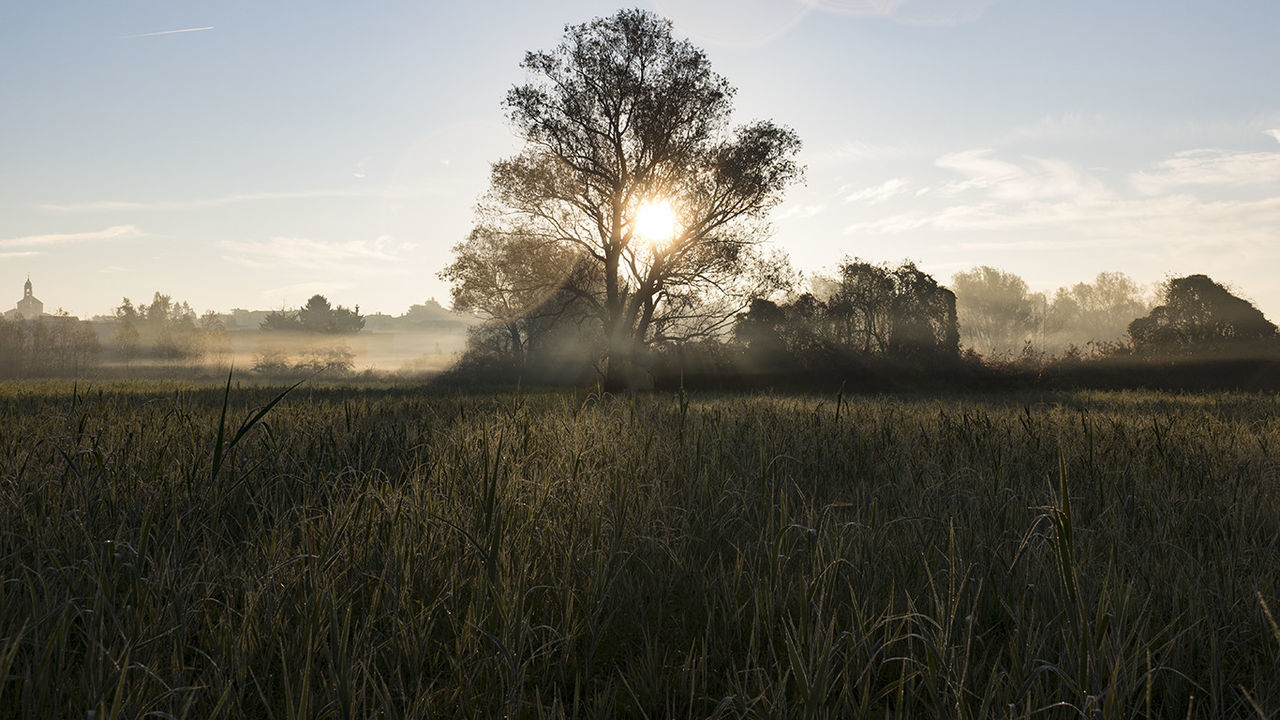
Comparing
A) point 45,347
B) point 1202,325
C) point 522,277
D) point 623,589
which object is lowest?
point 623,589

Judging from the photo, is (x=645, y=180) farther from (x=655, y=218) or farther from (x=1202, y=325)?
(x=1202, y=325)

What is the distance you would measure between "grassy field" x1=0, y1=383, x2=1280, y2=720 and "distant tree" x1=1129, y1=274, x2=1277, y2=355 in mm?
16640

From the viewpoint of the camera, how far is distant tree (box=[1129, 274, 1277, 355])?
1702cm

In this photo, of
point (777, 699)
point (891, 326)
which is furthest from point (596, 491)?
point (891, 326)

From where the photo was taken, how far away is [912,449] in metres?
5.39

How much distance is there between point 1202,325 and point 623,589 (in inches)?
856

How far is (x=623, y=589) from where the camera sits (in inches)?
103

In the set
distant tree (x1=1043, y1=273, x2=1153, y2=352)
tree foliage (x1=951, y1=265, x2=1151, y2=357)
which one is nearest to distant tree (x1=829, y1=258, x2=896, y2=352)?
tree foliage (x1=951, y1=265, x2=1151, y2=357)

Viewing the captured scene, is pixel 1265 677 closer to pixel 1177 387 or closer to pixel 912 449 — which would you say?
pixel 912 449

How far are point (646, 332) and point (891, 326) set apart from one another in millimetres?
8038

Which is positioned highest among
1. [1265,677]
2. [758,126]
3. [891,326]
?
[758,126]

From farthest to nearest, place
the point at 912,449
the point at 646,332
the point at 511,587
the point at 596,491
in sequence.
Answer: the point at 646,332 → the point at 912,449 → the point at 596,491 → the point at 511,587

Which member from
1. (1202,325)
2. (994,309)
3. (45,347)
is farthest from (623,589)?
(994,309)

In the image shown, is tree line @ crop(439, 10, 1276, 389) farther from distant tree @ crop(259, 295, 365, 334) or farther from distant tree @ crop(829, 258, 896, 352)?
distant tree @ crop(259, 295, 365, 334)
